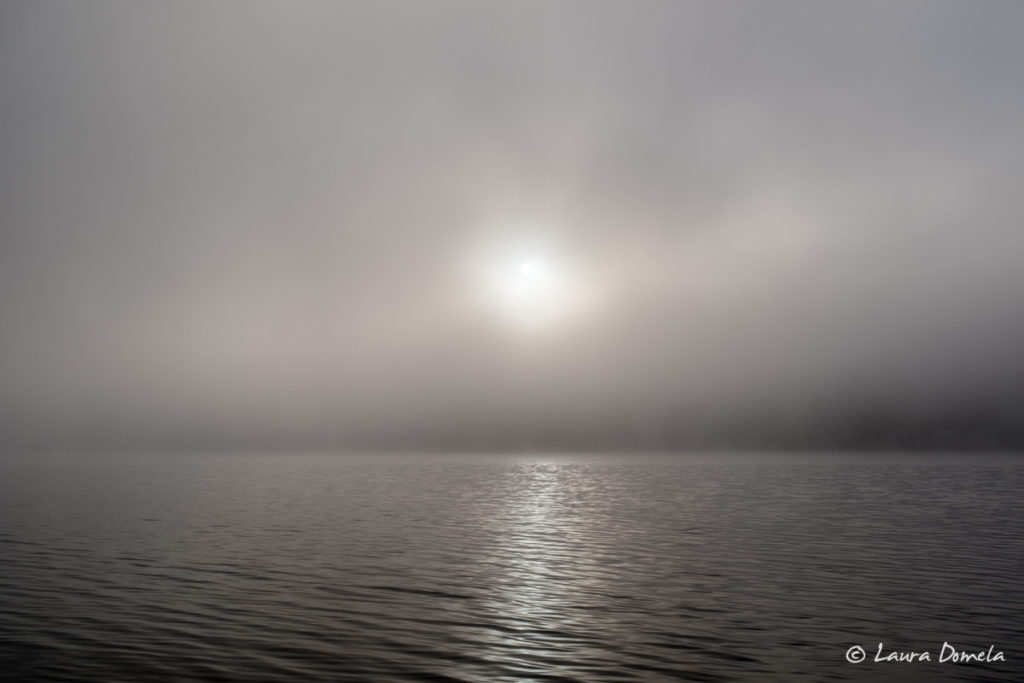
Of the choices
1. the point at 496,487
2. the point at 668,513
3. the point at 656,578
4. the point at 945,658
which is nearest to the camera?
the point at 945,658

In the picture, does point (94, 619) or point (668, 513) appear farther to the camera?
point (668, 513)

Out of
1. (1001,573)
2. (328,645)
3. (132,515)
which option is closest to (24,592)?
(328,645)

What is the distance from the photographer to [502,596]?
4200 centimetres

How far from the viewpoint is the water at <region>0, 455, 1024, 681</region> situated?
2862cm

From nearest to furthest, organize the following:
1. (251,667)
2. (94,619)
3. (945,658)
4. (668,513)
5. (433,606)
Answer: (251,667), (945,658), (94,619), (433,606), (668,513)

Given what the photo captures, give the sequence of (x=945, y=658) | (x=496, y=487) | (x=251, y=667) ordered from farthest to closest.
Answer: (x=496, y=487) < (x=945, y=658) < (x=251, y=667)

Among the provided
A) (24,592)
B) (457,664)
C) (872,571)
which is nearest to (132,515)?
(24,592)

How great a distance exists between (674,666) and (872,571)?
95.1 feet

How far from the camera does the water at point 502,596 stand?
2862cm

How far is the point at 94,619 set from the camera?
3512 cm

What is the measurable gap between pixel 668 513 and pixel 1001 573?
1929 inches

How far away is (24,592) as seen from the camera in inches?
1617

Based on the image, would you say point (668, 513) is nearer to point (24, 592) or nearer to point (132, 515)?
point (132, 515)

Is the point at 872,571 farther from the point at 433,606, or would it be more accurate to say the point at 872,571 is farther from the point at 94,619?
the point at 94,619
